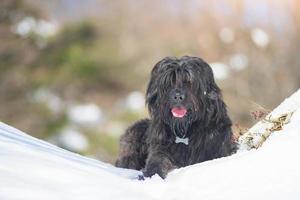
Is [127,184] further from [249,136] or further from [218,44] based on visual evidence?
[218,44]

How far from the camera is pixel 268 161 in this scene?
374 centimetres

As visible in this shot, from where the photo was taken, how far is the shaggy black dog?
541cm

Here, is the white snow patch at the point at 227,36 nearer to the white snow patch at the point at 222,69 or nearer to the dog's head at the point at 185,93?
the white snow patch at the point at 222,69

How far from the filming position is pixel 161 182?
4.12 metres

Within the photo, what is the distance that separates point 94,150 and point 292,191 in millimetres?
17901

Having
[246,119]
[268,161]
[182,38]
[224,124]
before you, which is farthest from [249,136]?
[182,38]

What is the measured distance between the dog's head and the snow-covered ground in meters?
1.30

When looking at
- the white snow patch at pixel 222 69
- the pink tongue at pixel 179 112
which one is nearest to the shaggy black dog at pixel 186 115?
the pink tongue at pixel 179 112

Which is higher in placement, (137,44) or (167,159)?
(137,44)

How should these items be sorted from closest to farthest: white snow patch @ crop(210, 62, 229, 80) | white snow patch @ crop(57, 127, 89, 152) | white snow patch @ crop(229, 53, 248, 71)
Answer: white snow patch @ crop(57, 127, 89, 152), white snow patch @ crop(210, 62, 229, 80), white snow patch @ crop(229, 53, 248, 71)

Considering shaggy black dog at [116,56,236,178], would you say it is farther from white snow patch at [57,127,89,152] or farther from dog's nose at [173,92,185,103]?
white snow patch at [57,127,89,152]

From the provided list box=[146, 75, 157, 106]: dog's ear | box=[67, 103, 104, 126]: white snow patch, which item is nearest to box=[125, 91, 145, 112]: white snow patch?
box=[67, 103, 104, 126]: white snow patch

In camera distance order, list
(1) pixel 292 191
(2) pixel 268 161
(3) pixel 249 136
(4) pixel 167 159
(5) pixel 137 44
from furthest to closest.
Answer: (5) pixel 137 44
(3) pixel 249 136
(4) pixel 167 159
(2) pixel 268 161
(1) pixel 292 191

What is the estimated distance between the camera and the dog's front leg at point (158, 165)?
16.0ft
